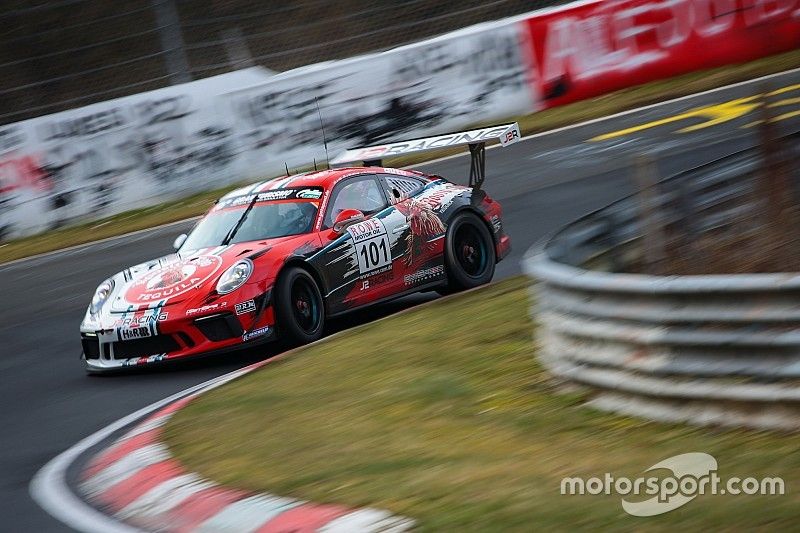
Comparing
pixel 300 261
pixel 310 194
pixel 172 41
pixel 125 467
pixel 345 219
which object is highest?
pixel 172 41

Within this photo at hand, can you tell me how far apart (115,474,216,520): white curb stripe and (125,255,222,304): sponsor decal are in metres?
3.36

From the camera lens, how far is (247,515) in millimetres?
5148

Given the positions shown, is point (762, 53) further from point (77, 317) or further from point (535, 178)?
point (77, 317)

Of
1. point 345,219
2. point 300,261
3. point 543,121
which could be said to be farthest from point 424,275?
point 543,121

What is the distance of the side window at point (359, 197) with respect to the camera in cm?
1002

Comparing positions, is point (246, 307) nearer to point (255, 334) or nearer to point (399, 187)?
point (255, 334)

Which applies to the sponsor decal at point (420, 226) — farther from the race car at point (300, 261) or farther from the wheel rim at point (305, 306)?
the wheel rim at point (305, 306)

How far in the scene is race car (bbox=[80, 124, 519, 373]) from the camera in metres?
8.92

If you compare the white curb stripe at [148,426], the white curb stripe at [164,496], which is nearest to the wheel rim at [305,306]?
the white curb stripe at [148,426]

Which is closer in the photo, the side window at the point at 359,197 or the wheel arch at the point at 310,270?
the wheel arch at the point at 310,270

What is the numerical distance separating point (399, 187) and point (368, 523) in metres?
6.04

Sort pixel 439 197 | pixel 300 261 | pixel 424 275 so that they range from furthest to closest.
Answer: pixel 439 197 → pixel 424 275 → pixel 300 261

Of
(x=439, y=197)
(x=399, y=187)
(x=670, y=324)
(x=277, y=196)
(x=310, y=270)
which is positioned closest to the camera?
(x=670, y=324)

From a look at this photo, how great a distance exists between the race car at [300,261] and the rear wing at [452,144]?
0.01 m
